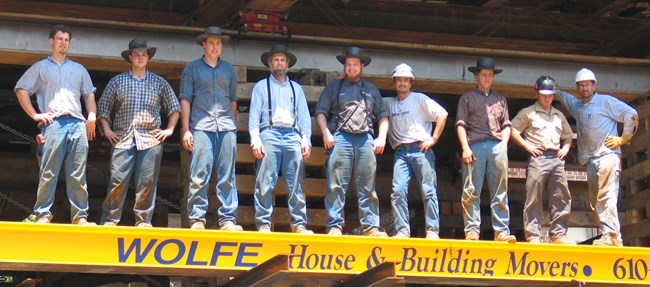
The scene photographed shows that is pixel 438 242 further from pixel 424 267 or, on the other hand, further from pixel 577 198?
pixel 577 198

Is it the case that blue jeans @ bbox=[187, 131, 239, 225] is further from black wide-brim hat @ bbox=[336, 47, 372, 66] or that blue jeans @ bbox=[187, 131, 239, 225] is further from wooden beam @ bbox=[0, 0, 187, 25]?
wooden beam @ bbox=[0, 0, 187, 25]

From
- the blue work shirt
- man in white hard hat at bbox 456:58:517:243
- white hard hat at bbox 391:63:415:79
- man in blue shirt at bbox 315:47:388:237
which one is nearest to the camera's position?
man in blue shirt at bbox 315:47:388:237

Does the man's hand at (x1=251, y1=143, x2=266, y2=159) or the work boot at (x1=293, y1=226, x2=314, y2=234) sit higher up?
the man's hand at (x1=251, y1=143, x2=266, y2=159)

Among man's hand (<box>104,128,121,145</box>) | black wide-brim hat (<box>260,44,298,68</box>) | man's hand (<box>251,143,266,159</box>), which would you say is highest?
black wide-brim hat (<box>260,44,298,68</box>)

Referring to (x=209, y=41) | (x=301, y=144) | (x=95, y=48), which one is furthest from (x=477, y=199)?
(x=95, y=48)

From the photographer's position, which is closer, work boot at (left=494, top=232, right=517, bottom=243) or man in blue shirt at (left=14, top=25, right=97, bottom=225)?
man in blue shirt at (left=14, top=25, right=97, bottom=225)

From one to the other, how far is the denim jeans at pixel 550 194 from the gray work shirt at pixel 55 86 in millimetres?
4257

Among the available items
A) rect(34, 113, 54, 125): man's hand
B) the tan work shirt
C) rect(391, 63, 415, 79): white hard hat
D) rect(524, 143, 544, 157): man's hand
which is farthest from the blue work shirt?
rect(34, 113, 54, 125): man's hand

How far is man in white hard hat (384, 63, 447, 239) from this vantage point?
11.4 m

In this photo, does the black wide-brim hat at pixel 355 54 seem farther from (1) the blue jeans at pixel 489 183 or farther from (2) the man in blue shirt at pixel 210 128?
(1) the blue jeans at pixel 489 183

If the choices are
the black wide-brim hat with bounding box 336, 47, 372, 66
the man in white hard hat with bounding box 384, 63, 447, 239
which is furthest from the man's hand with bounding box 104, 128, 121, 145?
the man in white hard hat with bounding box 384, 63, 447, 239

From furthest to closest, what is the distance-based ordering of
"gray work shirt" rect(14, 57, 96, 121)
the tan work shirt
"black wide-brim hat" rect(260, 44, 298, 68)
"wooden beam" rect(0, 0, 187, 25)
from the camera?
"wooden beam" rect(0, 0, 187, 25) < the tan work shirt < "black wide-brim hat" rect(260, 44, 298, 68) < "gray work shirt" rect(14, 57, 96, 121)

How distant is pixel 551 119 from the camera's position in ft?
40.1

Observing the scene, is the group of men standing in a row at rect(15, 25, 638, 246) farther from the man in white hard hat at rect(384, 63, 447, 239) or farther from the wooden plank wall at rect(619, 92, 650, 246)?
the wooden plank wall at rect(619, 92, 650, 246)
